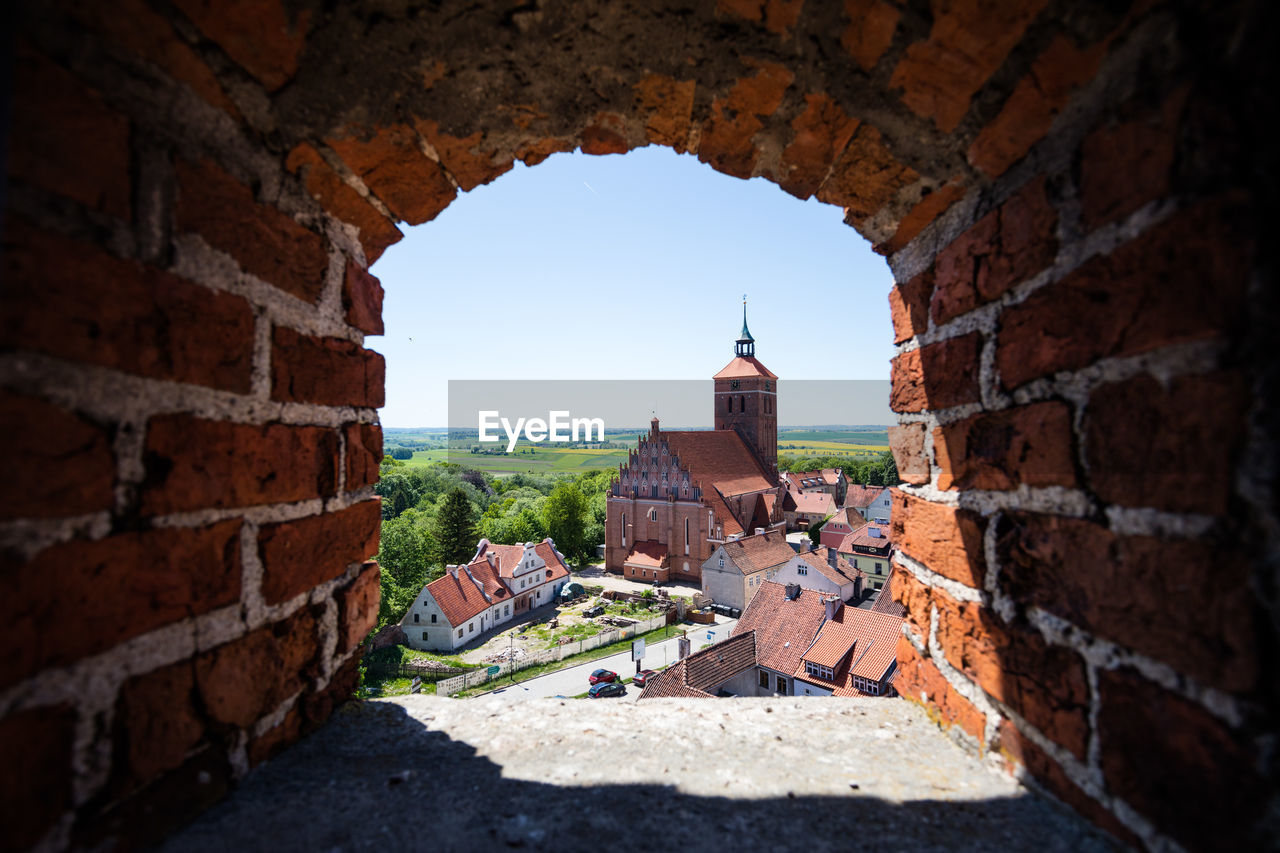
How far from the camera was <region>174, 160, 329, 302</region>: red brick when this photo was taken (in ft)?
3.76

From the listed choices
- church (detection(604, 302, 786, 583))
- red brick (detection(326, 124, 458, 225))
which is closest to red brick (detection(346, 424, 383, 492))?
red brick (detection(326, 124, 458, 225))

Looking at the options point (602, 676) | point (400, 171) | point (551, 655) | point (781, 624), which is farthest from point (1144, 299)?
point (551, 655)

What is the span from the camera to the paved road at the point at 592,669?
56.6 ft

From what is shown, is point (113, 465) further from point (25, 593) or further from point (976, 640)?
point (976, 640)

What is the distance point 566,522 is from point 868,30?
118 feet

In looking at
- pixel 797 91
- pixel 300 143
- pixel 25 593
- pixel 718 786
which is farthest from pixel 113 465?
pixel 797 91

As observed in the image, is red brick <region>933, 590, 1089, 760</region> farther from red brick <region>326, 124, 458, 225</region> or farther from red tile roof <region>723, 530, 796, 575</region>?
red tile roof <region>723, 530, 796, 575</region>

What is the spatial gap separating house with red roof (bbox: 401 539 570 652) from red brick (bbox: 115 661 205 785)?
23.4 m

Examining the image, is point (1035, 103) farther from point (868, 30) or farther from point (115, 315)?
point (115, 315)

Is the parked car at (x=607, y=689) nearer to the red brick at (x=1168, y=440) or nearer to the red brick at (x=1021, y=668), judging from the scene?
the red brick at (x=1021, y=668)

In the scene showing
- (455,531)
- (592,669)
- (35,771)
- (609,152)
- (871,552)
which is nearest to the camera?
(35,771)

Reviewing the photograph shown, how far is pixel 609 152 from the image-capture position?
1.79m

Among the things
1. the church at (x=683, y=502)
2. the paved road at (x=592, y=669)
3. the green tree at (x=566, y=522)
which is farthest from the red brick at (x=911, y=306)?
the green tree at (x=566, y=522)

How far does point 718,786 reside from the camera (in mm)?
1393
